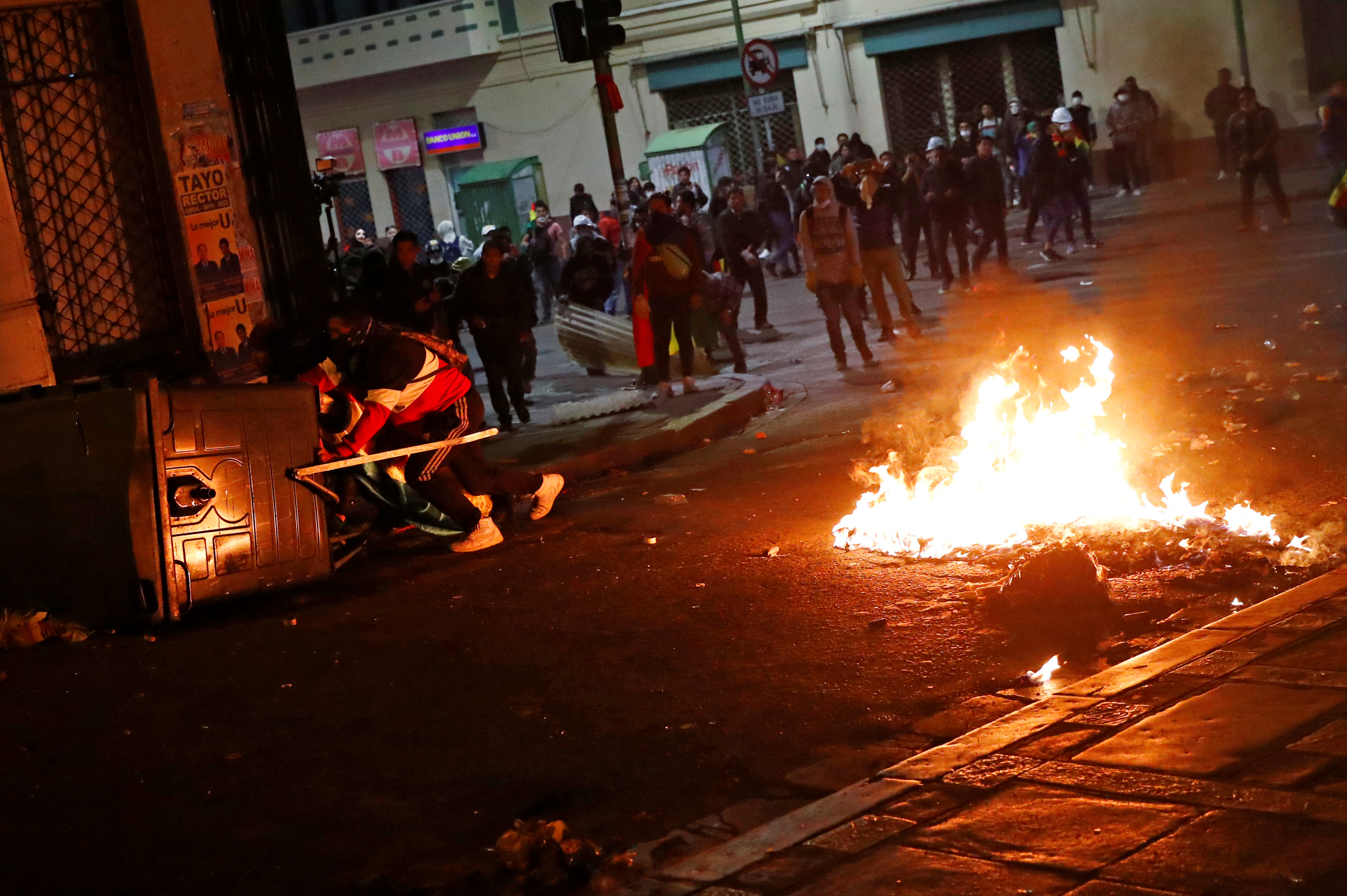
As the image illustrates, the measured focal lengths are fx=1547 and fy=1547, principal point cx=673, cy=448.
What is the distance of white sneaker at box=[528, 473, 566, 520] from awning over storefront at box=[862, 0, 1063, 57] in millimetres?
23919

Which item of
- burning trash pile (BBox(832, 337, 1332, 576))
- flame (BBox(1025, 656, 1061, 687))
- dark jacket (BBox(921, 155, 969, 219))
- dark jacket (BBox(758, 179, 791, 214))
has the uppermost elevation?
dark jacket (BBox(758, 179, 791, 214))

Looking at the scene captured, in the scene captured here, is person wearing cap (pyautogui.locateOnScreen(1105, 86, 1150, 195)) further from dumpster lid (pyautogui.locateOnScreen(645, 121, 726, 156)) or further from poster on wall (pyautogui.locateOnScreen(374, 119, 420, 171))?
poster on wall (pyautogui.locateOnScreen(374, 119, 420, 171))

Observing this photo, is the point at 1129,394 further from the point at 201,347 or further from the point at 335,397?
the point at 201,347

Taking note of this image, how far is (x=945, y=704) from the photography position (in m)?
5.10

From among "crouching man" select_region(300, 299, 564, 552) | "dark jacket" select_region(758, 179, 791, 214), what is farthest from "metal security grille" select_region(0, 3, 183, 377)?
"dark jacket" select_region(758, 179, 791, 214)

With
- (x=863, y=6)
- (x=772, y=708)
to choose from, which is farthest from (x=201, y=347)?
(x=863, y=6)

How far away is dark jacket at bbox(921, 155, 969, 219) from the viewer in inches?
739

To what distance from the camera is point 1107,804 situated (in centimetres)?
393

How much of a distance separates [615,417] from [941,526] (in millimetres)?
5641

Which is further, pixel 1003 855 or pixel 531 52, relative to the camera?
pixel 531 52

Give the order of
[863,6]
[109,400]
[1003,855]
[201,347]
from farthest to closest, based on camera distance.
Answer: [863,6] < [201,347] < [109,400] < [1003,855]

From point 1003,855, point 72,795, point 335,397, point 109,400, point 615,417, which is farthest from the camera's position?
point 615,417

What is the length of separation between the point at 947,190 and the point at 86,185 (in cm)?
1133

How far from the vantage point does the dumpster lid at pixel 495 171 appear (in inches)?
1432
